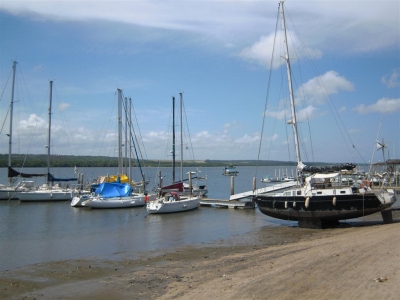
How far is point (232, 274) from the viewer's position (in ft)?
42.1

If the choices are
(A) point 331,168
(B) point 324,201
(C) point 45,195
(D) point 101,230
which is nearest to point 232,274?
(B) point 324,201

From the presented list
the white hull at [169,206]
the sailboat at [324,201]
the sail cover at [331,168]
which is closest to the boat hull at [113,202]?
the white hull at [169,206]

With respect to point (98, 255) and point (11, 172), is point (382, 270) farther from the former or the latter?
point (11, 172)

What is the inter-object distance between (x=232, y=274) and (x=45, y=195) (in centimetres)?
3826

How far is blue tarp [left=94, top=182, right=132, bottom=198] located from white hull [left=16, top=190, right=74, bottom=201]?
7.33 metres

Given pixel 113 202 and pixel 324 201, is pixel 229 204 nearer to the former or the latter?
pixel 113 202

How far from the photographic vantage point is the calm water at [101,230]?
20.4m

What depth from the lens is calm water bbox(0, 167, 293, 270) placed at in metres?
20.4

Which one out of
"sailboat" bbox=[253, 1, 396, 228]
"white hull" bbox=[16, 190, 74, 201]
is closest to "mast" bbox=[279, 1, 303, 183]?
"sailboat" bbox=[253, 1, 396, 228]

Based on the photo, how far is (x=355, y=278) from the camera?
35.8 ft

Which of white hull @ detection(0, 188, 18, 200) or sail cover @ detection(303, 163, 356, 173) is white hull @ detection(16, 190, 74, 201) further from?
sail cover @ detection(303, 163, 356, 173)

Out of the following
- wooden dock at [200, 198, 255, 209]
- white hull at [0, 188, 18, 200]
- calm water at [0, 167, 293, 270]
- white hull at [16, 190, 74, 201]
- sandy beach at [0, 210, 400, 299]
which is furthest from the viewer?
white hull at [0, 188, 18, 200]

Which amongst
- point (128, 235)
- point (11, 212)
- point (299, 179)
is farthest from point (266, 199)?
point (11, 212)

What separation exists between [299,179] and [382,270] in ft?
54.1
